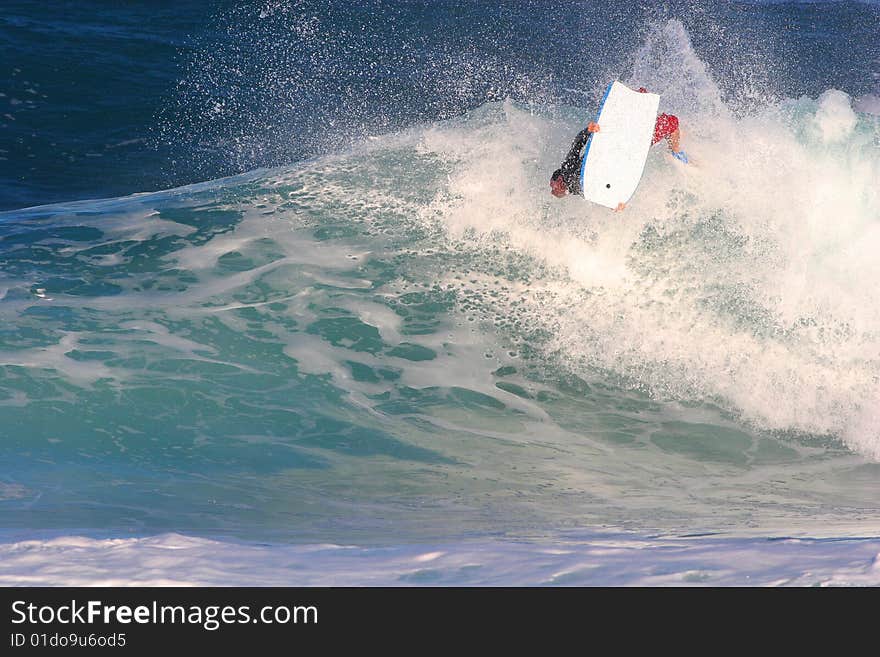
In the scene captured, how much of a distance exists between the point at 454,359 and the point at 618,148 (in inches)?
87.8

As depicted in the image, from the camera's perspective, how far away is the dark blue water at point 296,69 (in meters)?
12.8

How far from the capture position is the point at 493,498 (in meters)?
5.75

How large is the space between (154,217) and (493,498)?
19.1ft

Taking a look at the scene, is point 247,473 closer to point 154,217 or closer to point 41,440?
point 41,440

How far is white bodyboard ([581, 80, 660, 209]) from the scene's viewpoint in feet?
23.9

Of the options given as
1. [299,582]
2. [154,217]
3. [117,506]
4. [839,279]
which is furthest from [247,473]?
[839,279]

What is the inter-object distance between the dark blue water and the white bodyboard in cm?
557

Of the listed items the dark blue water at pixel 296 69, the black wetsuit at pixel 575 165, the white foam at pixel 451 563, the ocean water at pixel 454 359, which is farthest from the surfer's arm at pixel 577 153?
the dark blue water at pixel 296 69

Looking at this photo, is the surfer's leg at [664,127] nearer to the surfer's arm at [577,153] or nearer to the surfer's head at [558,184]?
the surfer's arm at [577,153]

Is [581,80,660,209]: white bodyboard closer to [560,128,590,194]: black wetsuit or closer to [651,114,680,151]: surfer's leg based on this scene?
[560,128,590,194]: black wetsuit

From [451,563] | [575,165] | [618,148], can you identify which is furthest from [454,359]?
[451,563]

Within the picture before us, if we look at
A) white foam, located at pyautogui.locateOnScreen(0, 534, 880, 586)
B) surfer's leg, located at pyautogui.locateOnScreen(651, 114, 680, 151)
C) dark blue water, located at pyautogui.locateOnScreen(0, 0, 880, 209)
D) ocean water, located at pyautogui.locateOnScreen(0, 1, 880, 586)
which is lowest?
white foam, located at pyautogui.locateOnScreen(0, 534, 880, 586)

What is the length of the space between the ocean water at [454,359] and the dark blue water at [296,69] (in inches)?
17.4

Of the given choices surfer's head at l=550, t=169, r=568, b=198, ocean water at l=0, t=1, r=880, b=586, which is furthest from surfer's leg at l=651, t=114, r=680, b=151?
surfer's head at l=550, t=169, r=568, b=198
